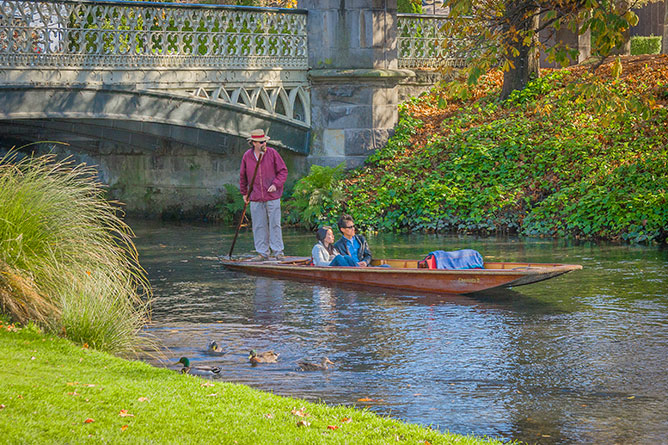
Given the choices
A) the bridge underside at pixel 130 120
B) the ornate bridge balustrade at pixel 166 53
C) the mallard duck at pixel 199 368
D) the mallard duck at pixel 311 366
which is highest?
the ornate bridge balustrade at pixel 166 53

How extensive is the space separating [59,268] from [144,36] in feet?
35.5

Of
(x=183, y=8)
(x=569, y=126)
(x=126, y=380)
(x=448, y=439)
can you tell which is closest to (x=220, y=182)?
(x=183, y=8)

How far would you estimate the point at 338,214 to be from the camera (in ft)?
68.3

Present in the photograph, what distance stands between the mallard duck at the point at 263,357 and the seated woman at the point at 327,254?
4654 millimetres

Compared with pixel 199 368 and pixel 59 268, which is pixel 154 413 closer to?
pixel 199 368

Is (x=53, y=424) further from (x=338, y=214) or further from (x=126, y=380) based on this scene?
(x=338, y=214)

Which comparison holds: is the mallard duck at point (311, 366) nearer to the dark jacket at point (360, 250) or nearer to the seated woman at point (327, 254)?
the seated woman at point (327, 254)

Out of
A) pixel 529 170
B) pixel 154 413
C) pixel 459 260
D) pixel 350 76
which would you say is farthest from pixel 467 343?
pixel 350 76

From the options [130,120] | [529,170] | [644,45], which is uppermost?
[644,45]

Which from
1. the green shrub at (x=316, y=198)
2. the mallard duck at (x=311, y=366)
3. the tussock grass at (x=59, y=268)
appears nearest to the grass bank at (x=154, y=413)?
the tussock grass at (x=59, y=268)

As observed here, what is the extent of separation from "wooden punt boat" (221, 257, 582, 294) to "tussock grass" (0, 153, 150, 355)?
14.3ft

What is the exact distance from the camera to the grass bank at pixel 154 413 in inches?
217

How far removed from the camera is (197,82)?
1959 centimetres

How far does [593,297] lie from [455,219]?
7.86m
